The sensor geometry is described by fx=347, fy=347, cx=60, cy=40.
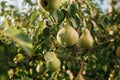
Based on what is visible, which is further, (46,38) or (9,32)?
(46,38)

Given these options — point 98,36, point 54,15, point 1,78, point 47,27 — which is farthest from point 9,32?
point 98,36

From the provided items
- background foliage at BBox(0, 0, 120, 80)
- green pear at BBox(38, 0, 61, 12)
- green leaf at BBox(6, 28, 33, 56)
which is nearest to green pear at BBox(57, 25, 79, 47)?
background foliage at BBox(0, 0, 120, 80)

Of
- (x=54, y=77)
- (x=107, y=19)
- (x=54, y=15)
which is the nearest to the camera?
(x=54, y=15)

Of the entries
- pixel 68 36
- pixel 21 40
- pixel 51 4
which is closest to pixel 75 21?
pixel 68 36

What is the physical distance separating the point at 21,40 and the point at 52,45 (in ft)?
2.92

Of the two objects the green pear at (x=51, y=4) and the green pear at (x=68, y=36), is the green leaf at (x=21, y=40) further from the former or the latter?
the green pear at (x=68, y=36)

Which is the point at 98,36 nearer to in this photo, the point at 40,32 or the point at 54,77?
the point at 54,77

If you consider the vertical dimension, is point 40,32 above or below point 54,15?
below

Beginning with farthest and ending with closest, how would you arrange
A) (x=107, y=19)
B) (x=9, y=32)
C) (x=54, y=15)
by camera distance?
(x=107, y=19), (x=54, y=15), (x=9, y=32)

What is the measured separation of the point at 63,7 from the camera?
139cm

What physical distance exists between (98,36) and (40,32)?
5.81ft

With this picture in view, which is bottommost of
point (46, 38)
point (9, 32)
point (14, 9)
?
point (14, 9)

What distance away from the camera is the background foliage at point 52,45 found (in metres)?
→ 0.79

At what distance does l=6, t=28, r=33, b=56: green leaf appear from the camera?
0.63 metres
